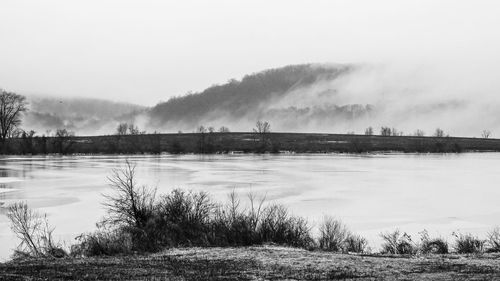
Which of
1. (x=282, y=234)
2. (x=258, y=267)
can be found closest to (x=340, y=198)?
(x=282, y=234)

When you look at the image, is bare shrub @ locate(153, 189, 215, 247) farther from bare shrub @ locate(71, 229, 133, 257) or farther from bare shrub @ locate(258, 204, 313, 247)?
bare shrub @ locate(258, 204, 313, 247)

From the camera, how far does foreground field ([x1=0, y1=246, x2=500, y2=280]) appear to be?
9609 millimetres

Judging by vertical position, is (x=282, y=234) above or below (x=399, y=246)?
above

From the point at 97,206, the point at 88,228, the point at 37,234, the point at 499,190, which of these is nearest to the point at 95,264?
the point at 37,234

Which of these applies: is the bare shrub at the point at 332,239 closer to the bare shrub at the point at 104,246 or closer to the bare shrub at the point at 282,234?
the bare shrub at the point at 282,234

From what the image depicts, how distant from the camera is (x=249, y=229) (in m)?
15.1

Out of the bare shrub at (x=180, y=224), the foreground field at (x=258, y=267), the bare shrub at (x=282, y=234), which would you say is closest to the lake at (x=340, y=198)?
the bare shrub at (x=282, y=234)

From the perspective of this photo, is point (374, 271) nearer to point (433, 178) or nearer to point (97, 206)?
point (97, 206)

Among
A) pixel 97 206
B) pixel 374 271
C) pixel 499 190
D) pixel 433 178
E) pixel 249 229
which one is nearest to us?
pixel 374 271

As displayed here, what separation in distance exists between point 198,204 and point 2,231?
20.0ft

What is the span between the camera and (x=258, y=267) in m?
10.8

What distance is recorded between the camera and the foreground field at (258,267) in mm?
9609

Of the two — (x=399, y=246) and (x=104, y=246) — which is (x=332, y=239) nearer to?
(x=399, y=246)

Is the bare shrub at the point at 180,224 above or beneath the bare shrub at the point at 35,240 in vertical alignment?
above
